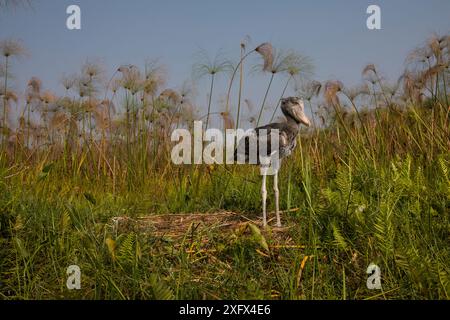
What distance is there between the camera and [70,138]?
6266 millimetres

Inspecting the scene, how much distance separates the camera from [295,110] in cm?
393

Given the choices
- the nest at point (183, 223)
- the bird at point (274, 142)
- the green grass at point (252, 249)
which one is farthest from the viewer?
the bird at point (274, 142)

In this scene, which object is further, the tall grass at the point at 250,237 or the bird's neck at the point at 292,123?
the bird's neck at the point at 292,123

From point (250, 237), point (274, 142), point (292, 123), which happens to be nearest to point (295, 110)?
point (292, 123)

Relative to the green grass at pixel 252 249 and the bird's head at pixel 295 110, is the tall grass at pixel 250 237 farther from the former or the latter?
the bird's head at pixel 295 110

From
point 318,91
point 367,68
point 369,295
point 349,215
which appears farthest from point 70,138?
point 369,295

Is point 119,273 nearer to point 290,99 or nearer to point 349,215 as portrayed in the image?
point 349,215

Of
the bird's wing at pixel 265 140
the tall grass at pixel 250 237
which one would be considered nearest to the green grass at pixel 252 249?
the tall grass at pixel 250 237

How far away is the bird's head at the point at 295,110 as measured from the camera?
3.93 meters

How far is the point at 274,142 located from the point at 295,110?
16.0 inches

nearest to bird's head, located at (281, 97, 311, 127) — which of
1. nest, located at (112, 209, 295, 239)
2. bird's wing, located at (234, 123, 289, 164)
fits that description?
bird's wing, located at (234, 123, 289, 164)

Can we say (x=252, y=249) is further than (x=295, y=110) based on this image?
No

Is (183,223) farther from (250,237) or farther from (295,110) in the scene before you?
(295,110)

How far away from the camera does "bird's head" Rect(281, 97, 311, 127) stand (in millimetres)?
3926
